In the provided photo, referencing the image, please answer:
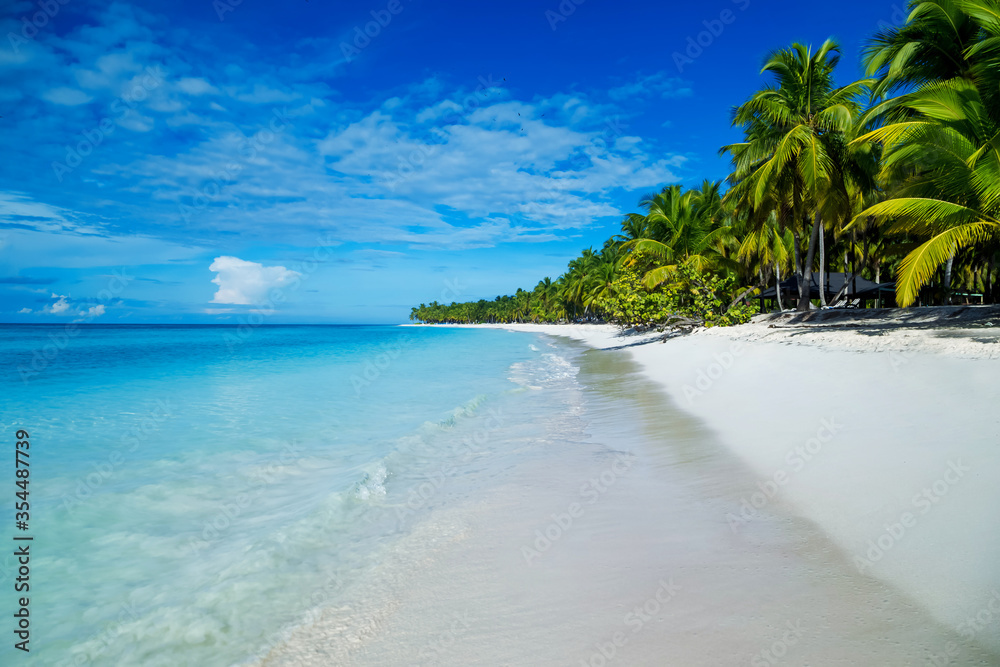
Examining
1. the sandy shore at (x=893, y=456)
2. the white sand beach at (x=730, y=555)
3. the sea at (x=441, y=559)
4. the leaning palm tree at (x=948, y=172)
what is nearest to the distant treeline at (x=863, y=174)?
the leaning palm tree at (x=948, y=172)

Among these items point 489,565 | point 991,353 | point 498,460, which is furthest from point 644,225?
point 489,565

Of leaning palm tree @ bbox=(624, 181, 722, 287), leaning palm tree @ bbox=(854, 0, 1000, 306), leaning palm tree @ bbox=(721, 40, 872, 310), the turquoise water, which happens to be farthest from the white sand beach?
leaning palm tree @ bbox=(624, 181, 722, 287)

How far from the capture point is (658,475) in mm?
4930

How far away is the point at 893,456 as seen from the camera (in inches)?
166

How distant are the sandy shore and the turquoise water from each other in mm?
3139

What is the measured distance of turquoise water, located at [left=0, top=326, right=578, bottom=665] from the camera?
3.17m

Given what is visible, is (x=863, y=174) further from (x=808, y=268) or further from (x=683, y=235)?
(x=683, y=235)

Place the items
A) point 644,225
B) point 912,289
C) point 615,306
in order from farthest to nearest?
point 644,225, point 615,306, point 912,289

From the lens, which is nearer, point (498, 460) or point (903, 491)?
point (903, 491)

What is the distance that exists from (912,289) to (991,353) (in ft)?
9.93

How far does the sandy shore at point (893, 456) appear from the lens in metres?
2.68

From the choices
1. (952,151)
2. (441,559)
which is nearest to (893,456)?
(441,559)

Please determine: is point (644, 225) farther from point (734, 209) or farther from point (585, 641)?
point (585, 641)

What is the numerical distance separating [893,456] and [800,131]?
51.9ft
